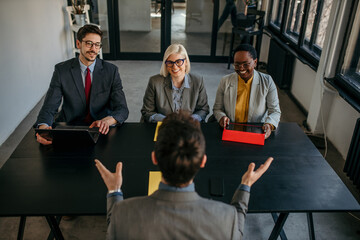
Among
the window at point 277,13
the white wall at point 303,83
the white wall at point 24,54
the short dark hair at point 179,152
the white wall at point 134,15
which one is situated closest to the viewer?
the short dark hair at point 179,152

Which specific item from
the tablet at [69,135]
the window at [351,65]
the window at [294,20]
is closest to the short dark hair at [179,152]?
the tablet at [69,135]

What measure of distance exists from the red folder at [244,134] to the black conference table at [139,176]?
45 millimetres

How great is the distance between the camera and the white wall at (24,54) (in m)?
3.62

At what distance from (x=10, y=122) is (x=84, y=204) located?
8.85 ft

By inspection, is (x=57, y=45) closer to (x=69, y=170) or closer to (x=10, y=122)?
(x=10, y=122)

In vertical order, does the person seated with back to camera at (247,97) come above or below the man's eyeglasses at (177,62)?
below

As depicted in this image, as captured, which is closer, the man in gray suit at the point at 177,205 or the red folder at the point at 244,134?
the man in gray suit at the point at 177,205

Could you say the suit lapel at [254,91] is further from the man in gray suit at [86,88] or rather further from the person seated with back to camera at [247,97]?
the man in gray suit at [86,88]

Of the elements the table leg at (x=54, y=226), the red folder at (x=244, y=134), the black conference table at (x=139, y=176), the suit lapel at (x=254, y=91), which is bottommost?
the table leg at (x=54, y=226)

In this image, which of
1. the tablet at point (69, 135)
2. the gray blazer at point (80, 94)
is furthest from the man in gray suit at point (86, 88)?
the tablet at point (69, 135)

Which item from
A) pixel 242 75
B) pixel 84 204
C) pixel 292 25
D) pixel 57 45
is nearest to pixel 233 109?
pixel 242 75

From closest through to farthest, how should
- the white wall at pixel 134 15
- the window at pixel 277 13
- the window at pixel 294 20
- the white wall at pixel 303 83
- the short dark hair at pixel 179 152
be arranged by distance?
the short dark hair at pixel 179 152, the white wall at pixel 303 83, the window at pixel 294 20, the window at pixel 277 13, the white wall at pixel 134 15

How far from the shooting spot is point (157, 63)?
21.7ft

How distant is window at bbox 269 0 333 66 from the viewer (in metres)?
4.12
